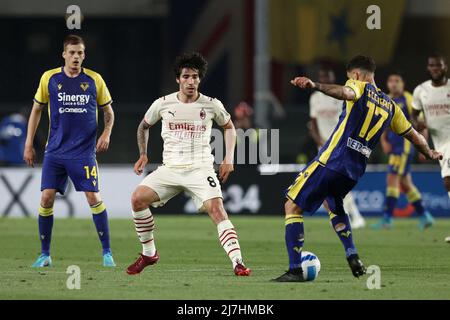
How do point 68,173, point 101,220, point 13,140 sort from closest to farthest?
1. point 68,173
2. point 101,220
3. point 13,140

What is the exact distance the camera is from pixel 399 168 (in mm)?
18953

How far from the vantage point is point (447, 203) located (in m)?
21.7

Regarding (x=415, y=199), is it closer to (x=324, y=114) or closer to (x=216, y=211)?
(x=324, y=114)

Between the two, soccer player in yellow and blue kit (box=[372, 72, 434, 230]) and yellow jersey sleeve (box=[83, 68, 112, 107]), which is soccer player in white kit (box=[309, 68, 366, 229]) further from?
yellow jersey sleeve (box=[83, 68, 112, 107])

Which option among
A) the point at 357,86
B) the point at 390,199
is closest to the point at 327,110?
the point at 390,199

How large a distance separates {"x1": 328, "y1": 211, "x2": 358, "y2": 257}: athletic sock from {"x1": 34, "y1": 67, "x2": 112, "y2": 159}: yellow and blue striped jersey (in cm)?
266

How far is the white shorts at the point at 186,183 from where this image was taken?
1178cm

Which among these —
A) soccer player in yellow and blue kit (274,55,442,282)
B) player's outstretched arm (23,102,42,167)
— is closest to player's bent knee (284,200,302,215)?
soccer player in yellow and blue kit (274,55,442,282)

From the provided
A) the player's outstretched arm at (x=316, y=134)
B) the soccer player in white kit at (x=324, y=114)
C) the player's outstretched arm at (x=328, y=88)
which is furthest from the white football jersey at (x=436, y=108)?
the player's outstretched arm at (x=328, y=88)

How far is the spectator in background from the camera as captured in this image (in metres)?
24.6

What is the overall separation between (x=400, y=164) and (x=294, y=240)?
789 centimetres

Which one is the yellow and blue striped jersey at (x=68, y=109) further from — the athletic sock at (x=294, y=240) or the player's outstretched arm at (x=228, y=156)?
the athletic sock at (x=294, y=240)

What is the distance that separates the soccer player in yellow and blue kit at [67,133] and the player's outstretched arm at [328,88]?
2925mm
